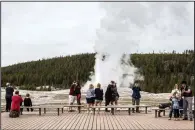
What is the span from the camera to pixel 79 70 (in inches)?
4065

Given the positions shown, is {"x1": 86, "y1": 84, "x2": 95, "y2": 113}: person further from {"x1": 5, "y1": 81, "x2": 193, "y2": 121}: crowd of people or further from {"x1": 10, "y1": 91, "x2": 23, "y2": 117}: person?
{"x1": 10, "y1": 91, "x2": 23, "y2": 117}: person

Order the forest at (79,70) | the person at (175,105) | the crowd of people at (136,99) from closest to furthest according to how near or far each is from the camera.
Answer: the crowd of people at (136,99) < the person at (175,105) < the forest at (79,70)

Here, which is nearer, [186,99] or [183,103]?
[186,99]

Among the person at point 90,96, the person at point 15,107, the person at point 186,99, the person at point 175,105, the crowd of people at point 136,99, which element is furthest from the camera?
the person at point 90,96

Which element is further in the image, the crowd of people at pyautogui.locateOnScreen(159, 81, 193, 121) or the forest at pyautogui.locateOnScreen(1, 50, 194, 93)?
the forest at pyautogui.locateOnScreen(1, 50, 194, 93)

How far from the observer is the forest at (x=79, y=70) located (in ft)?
297

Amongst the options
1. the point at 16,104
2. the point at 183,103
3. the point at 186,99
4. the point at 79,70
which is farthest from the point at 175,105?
the point at 79,70

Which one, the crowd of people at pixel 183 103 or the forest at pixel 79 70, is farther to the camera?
the forest at pixel 79 70

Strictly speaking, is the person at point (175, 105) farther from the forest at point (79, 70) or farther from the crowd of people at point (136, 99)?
the forest at point (79, 70)

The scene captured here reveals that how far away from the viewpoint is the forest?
90.4 m

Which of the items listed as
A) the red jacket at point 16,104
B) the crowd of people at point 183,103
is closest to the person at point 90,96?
the red jacket at point 16,104

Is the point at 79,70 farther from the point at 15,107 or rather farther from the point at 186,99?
the point at 186,99

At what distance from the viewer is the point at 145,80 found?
3095 inches

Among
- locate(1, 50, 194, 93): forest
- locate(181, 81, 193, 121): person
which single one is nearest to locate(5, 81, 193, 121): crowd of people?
locate(181, 81, 193, 121): person
